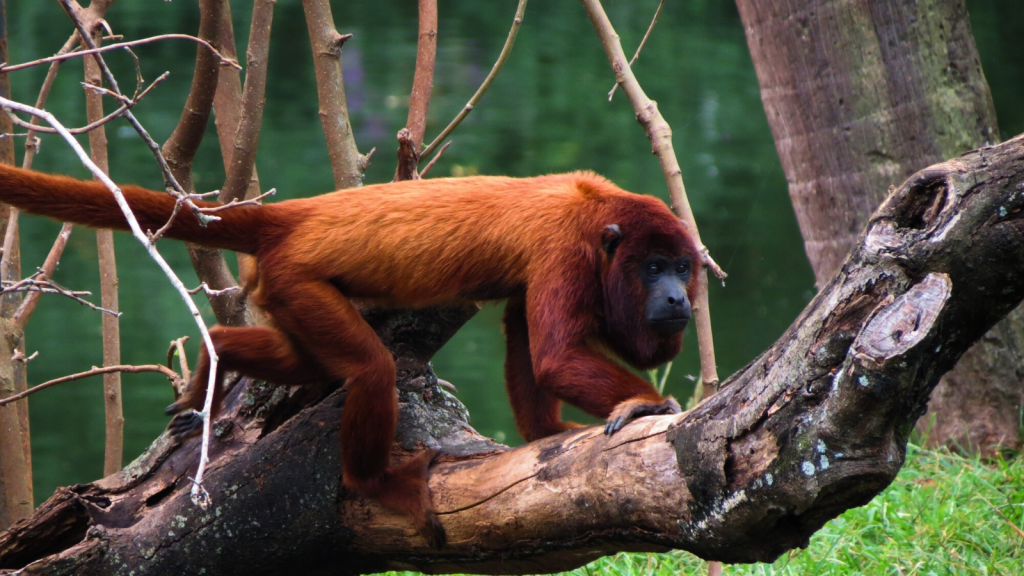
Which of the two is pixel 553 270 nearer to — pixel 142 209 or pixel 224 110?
pixel 142 209

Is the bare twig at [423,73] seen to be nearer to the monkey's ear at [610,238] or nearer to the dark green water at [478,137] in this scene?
the monkey's ear at [610,238]

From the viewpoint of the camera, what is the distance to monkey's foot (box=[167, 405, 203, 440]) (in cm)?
338

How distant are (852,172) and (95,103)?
3.76 m

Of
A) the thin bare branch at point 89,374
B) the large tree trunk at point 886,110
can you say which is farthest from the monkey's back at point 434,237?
the large tree trunk at point 886,110

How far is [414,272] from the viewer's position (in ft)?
10.5

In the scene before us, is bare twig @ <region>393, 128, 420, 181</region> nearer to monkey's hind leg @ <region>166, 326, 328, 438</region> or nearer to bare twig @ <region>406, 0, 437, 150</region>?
bare twig @ <region>406, 0, 437, 150</region>

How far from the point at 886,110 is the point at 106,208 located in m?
3.74

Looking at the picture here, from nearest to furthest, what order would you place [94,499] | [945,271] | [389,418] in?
[945,271] < [389,418] < [94,499]

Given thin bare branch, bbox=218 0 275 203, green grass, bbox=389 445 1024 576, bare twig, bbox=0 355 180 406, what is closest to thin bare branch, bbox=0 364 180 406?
bare twig, bbox=0 355 180 406

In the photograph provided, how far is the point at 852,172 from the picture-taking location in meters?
4.86

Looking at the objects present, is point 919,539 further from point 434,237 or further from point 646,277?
point 434,237

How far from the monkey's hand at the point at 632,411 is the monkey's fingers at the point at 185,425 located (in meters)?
1.59

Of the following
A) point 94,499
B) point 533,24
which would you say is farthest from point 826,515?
point 533,24

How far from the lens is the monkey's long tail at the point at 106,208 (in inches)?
114
